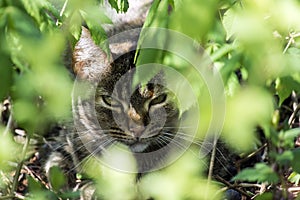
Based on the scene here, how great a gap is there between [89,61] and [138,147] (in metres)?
0.42

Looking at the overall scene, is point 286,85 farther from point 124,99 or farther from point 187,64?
point 124,99

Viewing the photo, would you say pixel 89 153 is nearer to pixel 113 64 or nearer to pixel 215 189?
pixel 113 64

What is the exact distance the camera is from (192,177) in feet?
4.11

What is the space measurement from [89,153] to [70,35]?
4.48 feet

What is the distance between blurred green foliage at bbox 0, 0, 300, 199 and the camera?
938 mm

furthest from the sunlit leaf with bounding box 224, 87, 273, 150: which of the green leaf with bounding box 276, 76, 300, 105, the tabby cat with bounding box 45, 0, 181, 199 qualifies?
Result: the tabby cat with bounding box 45, 0, 181, 199

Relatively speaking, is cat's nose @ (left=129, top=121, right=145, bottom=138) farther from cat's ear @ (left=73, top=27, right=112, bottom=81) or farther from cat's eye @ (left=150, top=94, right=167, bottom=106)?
cat's ear @ (left=73, top=27, right=112, bottom=81)

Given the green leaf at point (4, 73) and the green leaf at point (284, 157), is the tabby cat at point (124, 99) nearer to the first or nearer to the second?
the green leaf at point (284, 157)

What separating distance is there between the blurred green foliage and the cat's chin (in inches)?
39.0

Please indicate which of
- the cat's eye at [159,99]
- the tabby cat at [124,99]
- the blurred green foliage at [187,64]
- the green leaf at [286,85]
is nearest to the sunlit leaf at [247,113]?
the blurred green foliage at [187,64]

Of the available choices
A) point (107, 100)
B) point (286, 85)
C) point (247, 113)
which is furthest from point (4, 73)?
point (107, 100)

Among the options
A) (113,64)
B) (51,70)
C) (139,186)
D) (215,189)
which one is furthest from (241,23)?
(113,64)

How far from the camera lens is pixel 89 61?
2609 mm

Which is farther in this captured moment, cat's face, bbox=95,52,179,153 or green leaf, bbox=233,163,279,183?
cat's face, bbox=95,52,179,153
